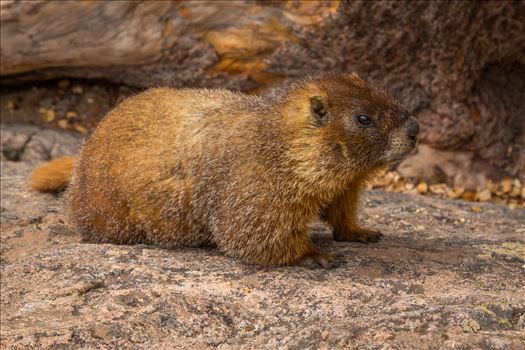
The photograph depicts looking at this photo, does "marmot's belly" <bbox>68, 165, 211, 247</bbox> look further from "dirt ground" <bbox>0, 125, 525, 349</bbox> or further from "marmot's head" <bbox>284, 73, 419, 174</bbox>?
"marmot's head" <bbox>284, 73, 419, 174</bbox>

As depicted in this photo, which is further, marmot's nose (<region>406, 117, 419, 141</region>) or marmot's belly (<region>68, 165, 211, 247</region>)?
marmot's belly (<region>68, 165, 211, 247</region>)

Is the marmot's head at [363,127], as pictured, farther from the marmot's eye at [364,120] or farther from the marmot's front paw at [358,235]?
the marmot's front paw at [358,235]

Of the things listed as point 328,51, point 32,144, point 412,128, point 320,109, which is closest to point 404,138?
point 412,128

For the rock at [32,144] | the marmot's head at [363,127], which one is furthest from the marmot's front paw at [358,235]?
the rock at [32,144]

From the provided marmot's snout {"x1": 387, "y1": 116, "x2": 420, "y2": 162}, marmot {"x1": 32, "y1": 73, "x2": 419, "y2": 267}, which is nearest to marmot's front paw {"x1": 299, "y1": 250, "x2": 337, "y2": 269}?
marmot {"x1": 32, "y1": 73, "x2": 419, "y2": 267}

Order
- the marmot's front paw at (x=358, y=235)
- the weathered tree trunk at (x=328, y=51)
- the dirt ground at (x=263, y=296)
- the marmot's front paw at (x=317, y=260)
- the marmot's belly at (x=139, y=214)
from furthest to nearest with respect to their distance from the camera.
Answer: the weathered tree trunk at (x=328, y=51)
the marmot's front paw at (x=358, y=235)
the marmot's belly at (x=139, y=214)
the marmot's front paw at (x=317, y=260)
the dirt ground at (x=263, y=296)

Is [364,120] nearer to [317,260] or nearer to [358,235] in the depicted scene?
[317,260]

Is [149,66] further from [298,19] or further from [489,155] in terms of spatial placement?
[489,155]
